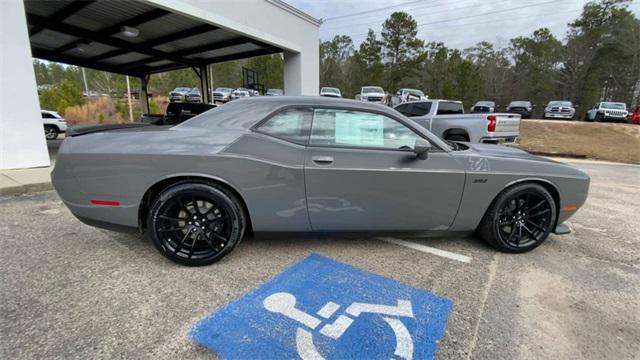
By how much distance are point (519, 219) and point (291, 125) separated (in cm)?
243

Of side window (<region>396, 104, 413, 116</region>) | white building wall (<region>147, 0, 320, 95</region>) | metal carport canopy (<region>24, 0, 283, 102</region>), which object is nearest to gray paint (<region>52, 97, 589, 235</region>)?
white building wall (<region>147, 0, 320, 95</region>)

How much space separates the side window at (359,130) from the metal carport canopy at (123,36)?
6297 millimetres

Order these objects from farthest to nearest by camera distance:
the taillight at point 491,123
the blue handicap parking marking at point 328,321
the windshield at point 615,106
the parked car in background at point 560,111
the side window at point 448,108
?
the parked car in background at point 560,111
the windshield at point 615,106
the side window at point 448,108
the taillight at point 491,123
the blue handicap parking marking at point 328,321

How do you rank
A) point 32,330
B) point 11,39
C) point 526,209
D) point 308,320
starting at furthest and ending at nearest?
point 11,39 → point 526,209 → point 308,320 → point 32,330

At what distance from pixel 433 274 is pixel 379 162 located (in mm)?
A: 1077

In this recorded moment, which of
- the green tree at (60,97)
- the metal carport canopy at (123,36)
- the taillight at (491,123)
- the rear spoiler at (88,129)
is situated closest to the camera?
the rear spoiler at (88,129)

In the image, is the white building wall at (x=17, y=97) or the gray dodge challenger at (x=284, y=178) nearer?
the gray dodge challenger at (x=284, y=178)

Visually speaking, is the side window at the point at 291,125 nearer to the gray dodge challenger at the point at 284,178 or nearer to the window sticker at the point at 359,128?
the gray dodge challenger at the point at 284,178

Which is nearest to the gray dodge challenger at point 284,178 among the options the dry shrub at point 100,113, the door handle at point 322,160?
the door handle at point 322,160

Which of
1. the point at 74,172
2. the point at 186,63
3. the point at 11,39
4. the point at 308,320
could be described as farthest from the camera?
the point at 186,63

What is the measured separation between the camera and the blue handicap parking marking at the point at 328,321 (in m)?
1.80

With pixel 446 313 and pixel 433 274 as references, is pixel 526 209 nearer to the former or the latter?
pixel 433 274

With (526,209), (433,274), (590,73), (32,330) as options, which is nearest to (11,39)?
(32,330)

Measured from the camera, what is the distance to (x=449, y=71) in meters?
38.8
